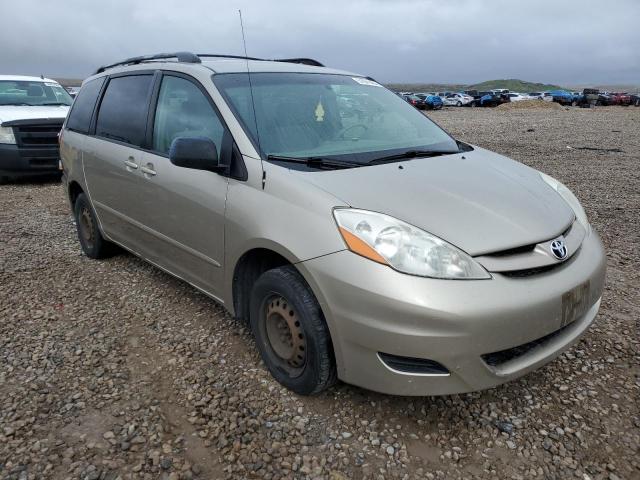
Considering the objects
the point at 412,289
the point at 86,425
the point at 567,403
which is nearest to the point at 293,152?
the point at 412,289

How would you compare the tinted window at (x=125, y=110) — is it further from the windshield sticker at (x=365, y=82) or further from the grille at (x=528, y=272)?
the grille at (x=528, y=272)

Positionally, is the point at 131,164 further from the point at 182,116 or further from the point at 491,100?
the point at 491,100

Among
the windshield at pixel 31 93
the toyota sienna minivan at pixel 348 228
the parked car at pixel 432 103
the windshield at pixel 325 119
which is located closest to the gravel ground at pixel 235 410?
the toyota sienna minivan at pixel 348 228

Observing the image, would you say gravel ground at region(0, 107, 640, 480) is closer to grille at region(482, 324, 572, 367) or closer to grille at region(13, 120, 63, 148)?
grille at region(482, 324, 572, 367)

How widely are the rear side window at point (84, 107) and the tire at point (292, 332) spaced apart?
2817 millimetres

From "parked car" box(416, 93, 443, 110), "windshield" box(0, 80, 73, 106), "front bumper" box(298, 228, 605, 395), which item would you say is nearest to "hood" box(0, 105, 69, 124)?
"windshield" box(0, 80, 73, 106)

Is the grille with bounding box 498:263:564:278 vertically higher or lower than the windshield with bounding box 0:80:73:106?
lower

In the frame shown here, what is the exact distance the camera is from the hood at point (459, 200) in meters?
2.34

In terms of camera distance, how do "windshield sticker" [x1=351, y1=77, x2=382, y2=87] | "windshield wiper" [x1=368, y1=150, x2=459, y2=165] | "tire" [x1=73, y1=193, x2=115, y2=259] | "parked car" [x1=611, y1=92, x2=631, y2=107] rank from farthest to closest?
1. "parked car" [x1=611, y1=92, x2=631, y2=107]
2. "tire" [x1=73, y1=193, x2=115, y2=259]
3. "windshield sticker" [x1=351, y1=77, x2=382, y2=87]
4. "windshield wiper" [x1=368, y1=150, x2=459, y2=165]

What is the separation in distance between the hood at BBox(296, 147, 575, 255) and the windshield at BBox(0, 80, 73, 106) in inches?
362

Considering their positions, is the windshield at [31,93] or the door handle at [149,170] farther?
the windshield at [31,93]

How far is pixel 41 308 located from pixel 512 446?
131 inches

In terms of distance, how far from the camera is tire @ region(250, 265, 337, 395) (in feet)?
8.02

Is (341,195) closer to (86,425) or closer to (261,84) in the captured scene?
(261,84)
